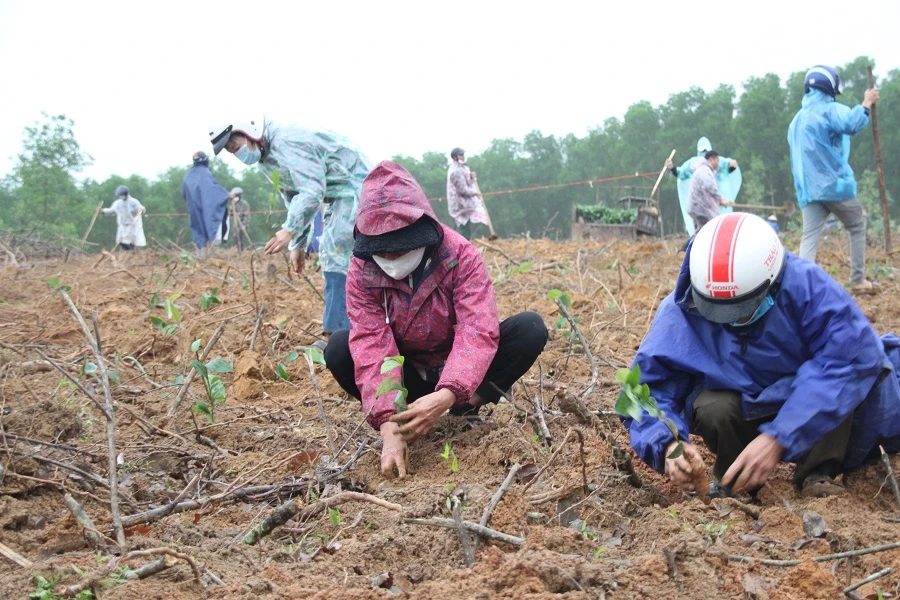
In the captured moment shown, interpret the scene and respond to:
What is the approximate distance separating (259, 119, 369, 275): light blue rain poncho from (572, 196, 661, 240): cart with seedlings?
12262 mm

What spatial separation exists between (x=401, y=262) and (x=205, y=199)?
371 inches

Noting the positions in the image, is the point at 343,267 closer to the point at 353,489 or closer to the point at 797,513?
the point at 353,489

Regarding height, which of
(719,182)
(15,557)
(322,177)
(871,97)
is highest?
(871,97)

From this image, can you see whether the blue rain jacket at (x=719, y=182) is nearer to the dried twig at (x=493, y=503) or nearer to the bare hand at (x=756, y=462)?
the bare hand at (x=756, y=462)

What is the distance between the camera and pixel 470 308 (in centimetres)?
277

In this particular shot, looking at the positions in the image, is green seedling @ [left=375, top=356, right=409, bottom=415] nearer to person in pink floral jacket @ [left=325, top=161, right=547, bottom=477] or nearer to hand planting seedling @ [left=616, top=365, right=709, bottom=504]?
person in pink floral jacket @ [left=325, top=161, right=547, bottom=477]

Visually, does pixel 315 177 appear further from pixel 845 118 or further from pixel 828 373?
pixel 845 118

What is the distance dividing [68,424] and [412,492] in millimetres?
1529

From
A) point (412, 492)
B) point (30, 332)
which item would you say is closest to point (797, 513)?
point (412, 492)

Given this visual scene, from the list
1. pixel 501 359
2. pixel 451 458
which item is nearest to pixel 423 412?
pixel 451 458

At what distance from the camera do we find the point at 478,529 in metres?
2.03

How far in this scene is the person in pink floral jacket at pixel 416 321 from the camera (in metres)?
2.65

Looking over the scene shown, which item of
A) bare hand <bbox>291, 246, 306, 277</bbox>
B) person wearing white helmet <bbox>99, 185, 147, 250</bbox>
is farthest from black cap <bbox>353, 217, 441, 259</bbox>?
person wearing white helmet <bbox>99, 185, 147, 250</bbox>

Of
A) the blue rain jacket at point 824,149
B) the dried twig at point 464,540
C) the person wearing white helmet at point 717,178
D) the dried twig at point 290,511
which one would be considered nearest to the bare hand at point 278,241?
the dried twig at point 290,511
